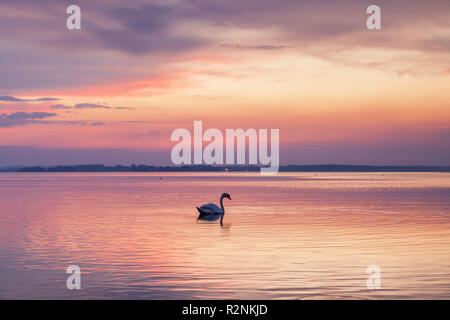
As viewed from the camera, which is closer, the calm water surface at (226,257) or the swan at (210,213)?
the calm water surface at (226,257)

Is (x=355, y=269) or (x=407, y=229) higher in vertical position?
(x=407, y=229)

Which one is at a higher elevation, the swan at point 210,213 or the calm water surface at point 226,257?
the swan at point 210,213

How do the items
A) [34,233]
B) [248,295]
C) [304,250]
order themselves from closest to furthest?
[248,295]
[304,250]
[34,233]

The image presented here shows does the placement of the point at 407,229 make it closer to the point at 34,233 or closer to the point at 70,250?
the point at 70,250

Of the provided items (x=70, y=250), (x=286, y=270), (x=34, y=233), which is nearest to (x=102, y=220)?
(x=34, y=233)

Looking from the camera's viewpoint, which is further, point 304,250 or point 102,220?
point 102,220

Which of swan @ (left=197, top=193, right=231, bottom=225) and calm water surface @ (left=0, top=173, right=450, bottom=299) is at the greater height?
swan @ (left=197, top=193, right=231, bottom=225)

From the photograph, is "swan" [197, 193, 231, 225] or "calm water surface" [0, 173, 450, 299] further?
"swan" [197, 193, 231, 225]

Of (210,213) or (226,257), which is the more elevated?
(210,213)

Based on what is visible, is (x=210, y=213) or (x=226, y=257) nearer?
(x=226, y=257)
